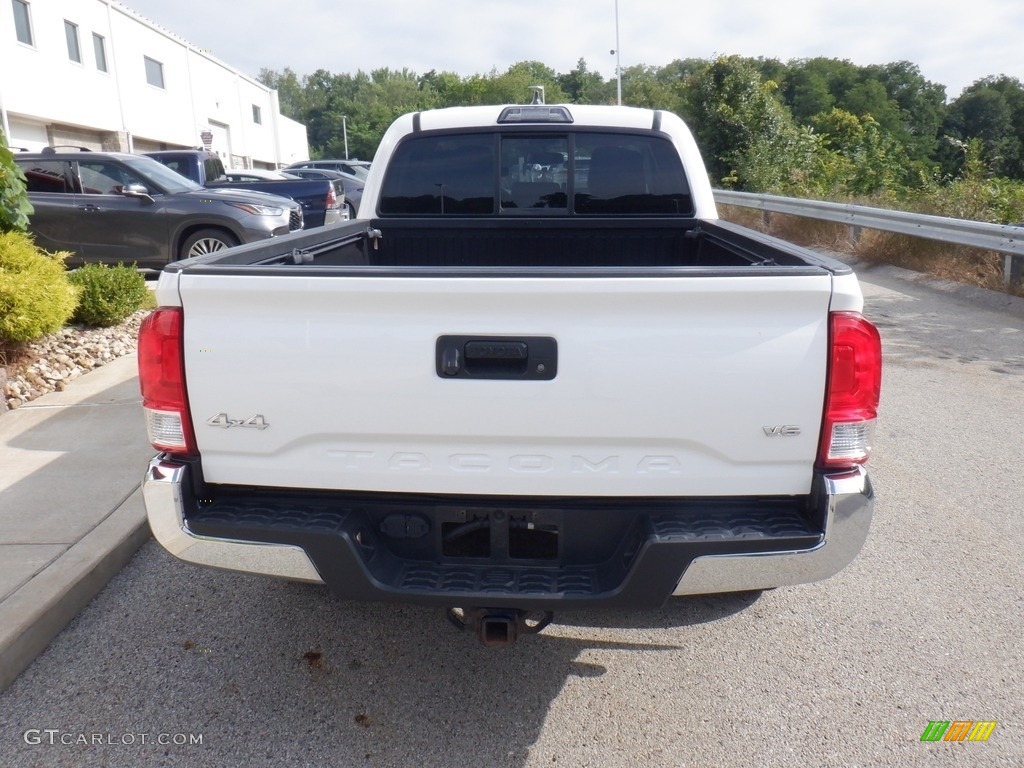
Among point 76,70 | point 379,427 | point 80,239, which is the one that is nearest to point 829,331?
point 379,427

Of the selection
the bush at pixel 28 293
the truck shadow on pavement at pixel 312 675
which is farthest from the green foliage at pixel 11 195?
the truck shadow on pavement at pixel 312 675

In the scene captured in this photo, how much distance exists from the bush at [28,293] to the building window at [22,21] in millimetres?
22209

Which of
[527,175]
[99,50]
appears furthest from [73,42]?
[527,175]

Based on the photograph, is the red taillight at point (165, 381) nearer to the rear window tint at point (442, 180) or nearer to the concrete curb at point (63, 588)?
the concrete curb at point (63, 588)

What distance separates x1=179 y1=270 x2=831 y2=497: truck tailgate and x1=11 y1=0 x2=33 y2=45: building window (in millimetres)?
27799

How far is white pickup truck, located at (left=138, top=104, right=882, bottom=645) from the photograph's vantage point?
2355 mm

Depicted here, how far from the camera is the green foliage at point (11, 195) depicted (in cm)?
662

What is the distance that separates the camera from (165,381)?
2496mm

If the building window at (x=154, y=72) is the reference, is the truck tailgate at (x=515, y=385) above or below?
below

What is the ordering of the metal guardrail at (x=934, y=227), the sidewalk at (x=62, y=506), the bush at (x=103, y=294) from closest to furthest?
the sidewalk at (x=62, y=506) < the bush at (x=103, y=294) < the metal guardrail at (x=934, y=227)

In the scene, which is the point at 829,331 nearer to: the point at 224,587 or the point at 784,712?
the point at 784,712

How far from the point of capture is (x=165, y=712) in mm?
2912

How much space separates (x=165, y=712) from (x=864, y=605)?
285cm

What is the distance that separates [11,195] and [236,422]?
19.2 feet
